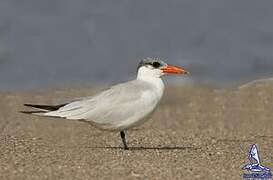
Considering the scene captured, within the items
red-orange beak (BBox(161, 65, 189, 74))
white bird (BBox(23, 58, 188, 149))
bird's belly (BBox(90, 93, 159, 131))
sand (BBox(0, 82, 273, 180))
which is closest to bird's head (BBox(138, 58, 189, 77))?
red-orange beak (BBox(161, 65, 189, 74))

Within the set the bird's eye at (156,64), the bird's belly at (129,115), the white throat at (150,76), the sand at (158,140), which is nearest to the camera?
the sand at (158,140)

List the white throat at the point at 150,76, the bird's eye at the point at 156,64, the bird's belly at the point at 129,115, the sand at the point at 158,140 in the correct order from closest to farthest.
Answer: the sand at the point at 158,140 < the bird's belly at the point at 129,115 < the white throat at the point at 150,76 < the bird's eye at the point at 156,64

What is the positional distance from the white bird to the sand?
32 cm

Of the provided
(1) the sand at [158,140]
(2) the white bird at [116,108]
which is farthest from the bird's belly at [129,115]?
(1) the sand at [158,140]

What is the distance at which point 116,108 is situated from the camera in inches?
355

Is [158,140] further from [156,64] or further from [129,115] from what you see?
[129,115]

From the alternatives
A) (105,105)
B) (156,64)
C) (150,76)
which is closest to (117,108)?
(105,105)

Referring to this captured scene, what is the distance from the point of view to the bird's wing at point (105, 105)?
9.01 m

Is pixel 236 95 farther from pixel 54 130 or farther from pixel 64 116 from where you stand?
pixel 64 116

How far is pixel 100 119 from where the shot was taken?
9.02 meters

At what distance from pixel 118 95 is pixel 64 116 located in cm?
61

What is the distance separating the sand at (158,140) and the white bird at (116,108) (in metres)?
0.32

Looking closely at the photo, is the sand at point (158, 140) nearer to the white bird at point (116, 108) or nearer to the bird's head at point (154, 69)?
A: the white bird at point (116, 108)

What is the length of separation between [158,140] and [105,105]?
1505 millimetres
